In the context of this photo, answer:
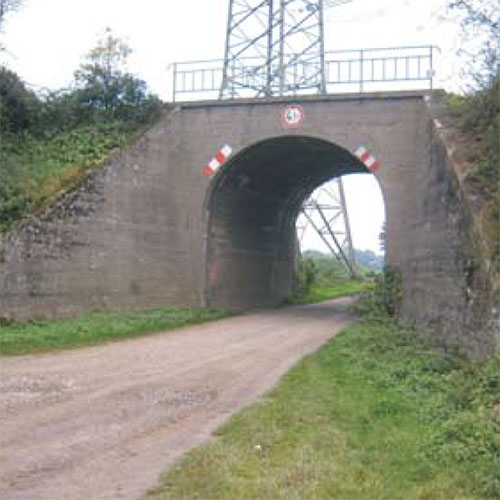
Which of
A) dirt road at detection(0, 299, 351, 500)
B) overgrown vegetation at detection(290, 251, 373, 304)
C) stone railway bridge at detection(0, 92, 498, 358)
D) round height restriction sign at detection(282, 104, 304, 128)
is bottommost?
dirt road at detection(0, 299, 351, 500)

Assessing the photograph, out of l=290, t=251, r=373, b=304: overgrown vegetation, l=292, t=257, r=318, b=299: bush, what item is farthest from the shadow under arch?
l=290, t=251, r=373, b=304: overgrown vegetation

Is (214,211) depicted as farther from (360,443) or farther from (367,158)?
(360,443)

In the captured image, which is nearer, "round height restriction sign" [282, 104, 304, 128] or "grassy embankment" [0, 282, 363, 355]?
"grassy embankment" [0, 282, 363, 355]

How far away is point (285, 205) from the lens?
27172 mm

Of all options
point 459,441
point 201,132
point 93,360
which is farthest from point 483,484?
point 201,132

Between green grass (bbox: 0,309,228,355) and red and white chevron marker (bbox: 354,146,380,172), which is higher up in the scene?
red and white chevron marker (bbox: 354,146,380,172)

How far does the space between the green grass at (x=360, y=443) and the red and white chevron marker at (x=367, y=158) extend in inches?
387

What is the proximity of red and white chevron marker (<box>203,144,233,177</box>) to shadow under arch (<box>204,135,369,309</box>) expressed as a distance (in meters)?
0.20

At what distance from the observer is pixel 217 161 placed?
20281 mm

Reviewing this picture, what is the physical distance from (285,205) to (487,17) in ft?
51.8

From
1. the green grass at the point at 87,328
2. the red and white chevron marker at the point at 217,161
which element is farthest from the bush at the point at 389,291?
the red and white chevron marker at the point at 217,161

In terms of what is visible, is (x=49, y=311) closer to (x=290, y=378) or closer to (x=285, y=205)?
(x=290, y=378)

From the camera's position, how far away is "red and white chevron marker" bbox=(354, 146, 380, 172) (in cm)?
1905

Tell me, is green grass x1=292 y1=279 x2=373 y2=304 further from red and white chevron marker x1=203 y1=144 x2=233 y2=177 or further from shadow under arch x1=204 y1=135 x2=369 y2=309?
red and white chevron marker x1=203 y1=144 x2=233 y2=177
